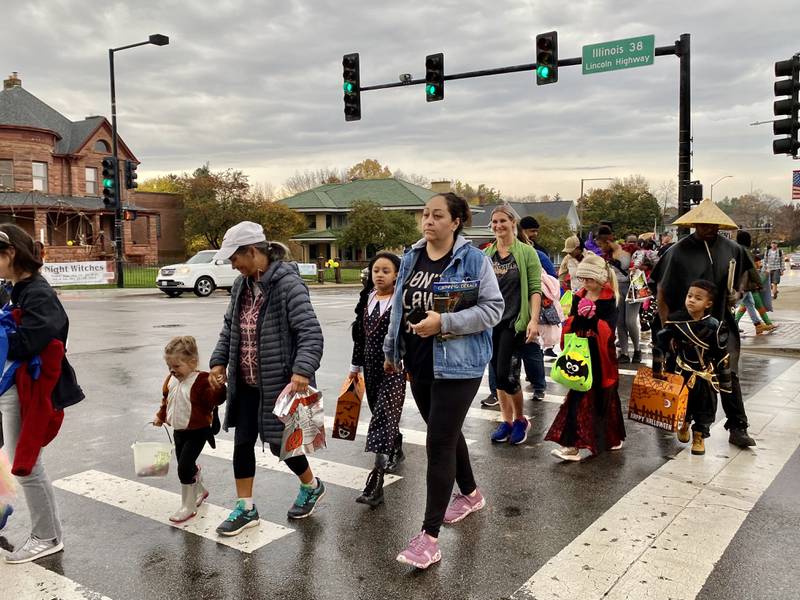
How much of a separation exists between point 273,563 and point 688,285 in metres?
4.08

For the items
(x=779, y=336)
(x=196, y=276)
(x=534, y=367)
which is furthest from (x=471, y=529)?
(x=196, y=276)

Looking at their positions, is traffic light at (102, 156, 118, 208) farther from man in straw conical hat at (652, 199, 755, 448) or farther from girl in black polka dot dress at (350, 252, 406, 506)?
man in straw conical hat at (652, 199, 755, 448)

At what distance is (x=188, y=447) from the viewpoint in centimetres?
437

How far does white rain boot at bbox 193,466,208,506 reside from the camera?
4477mm

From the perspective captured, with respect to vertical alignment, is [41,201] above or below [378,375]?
above

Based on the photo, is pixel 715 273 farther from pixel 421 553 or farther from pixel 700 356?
pixel 421 553

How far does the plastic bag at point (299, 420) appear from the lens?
4047 millimetres

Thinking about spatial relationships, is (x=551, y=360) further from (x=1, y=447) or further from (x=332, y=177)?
(x=332, y=177)

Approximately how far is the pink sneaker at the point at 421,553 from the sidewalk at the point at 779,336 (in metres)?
9.54

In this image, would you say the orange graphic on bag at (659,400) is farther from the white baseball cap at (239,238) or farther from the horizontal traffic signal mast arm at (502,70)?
the horizontal traffic signal mast arm at (502,70)

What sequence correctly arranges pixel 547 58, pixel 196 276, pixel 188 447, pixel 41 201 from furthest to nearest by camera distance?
pixel 41 201, pixel 196 276, pixel 547 58, pixel 188 447

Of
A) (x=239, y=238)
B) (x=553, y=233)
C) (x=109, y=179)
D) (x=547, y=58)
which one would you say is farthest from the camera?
(x=553, y=233)

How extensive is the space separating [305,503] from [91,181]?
44250 mm

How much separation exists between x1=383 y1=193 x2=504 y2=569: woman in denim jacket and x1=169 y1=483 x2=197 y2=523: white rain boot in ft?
4.86
